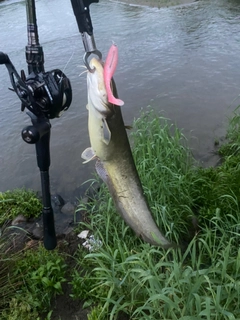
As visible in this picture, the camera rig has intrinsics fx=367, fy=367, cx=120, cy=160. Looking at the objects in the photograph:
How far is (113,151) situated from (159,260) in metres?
0.89

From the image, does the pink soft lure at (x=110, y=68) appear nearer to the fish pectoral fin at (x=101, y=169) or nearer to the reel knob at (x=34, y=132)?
the fish pectoral fin at (x=101, y=169)

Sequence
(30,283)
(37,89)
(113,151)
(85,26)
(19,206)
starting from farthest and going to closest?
1. (19,206)
2. (30,283)
3. (37,89)
4. (113,151)
5. (85,26)

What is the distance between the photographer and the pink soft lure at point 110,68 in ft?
4.92

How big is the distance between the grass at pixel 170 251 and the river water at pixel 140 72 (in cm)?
110

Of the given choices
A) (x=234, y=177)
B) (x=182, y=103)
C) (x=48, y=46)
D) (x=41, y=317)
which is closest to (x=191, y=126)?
(x=182, y=103)

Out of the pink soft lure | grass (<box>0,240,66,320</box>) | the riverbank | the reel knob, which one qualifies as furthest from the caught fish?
the riverbank

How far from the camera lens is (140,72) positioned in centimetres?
655

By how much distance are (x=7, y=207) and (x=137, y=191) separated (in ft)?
5.88

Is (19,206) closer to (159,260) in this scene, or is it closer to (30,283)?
(30,283)

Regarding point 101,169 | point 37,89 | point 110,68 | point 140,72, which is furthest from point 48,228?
point 140,72

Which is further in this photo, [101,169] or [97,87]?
[101,169]

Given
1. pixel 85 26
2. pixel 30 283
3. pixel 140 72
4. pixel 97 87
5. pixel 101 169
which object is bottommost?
pixel 140 72

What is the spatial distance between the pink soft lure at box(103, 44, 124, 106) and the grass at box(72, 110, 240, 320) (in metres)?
0.92

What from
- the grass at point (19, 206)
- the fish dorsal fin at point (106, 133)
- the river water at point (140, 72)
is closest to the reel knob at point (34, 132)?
the fish dorsal fin at point (106, 133)
